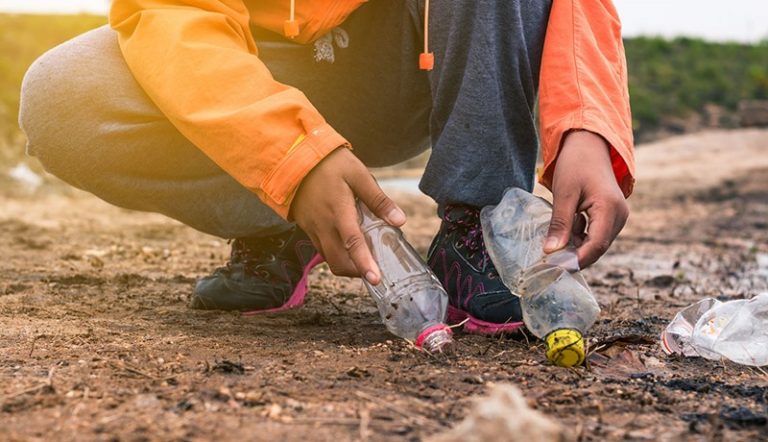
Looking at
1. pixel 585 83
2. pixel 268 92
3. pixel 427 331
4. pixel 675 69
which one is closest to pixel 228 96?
pixel 268 92

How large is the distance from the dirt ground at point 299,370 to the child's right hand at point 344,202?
25cm

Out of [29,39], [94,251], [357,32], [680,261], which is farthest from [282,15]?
[29,39]

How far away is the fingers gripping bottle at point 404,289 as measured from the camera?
2102mm

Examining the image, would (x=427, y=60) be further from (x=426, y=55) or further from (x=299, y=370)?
(x=299, y=370)

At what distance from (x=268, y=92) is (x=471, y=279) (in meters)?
0.69

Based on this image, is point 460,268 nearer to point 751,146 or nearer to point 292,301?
point 292,301

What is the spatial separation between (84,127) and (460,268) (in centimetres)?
114

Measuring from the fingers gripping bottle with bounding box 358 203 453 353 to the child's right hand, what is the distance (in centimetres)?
12

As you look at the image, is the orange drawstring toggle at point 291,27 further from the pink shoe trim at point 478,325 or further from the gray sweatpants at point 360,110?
the pink shoe trim at point 478,325

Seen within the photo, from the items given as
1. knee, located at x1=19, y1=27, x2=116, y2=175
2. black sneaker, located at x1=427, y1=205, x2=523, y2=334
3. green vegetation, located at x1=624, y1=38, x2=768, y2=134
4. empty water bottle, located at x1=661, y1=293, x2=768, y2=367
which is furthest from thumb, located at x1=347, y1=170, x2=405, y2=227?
green vegetation, located at x1=624, y1=38, x2=768, y2=134

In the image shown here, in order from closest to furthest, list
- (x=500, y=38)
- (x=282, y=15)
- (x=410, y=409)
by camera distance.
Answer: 1. (x=410, y=409)
2. (x=500, y=38)
3. (x=282, y=15)

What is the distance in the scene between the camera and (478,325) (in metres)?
2.30

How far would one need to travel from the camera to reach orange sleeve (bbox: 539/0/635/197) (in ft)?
6.61

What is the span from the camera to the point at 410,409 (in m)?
1.63
